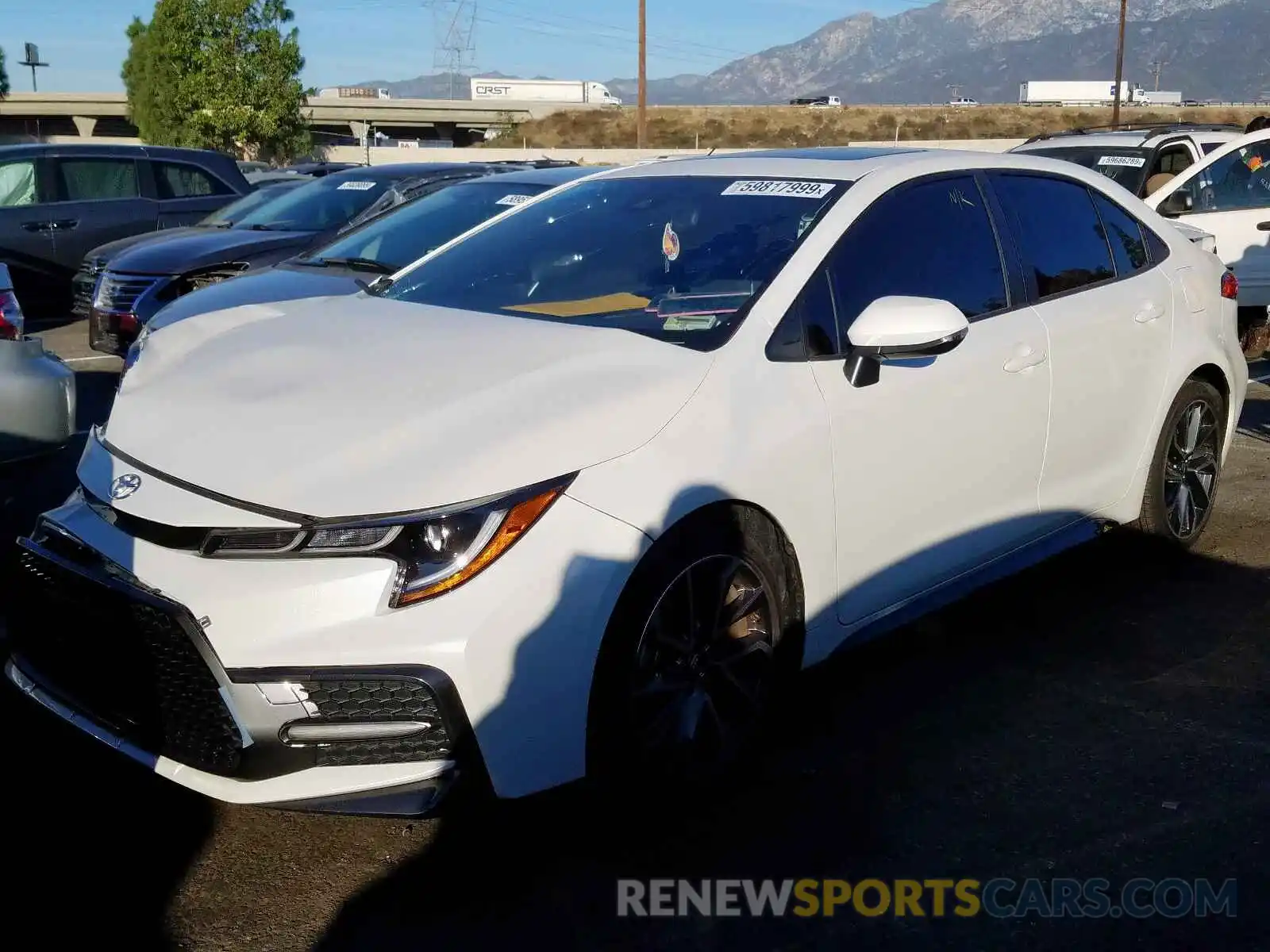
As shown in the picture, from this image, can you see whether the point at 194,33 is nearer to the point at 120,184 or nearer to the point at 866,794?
the point at 120,184

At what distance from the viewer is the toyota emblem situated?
9.53 ft

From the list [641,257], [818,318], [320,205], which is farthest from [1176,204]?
[818,318]

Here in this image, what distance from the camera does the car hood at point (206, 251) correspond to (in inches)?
340

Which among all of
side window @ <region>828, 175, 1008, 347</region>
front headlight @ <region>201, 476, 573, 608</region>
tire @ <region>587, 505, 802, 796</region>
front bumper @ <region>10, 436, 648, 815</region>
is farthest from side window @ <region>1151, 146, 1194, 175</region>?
front headlight @ <region>201, 476, 573, 608</region>

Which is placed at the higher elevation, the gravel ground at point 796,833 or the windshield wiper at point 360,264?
the windshield wiper at point 360,264

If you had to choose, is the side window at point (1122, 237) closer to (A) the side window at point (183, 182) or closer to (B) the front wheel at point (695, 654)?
(B) the front wheel at point (695, 654)

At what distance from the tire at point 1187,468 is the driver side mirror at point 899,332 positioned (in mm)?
1844

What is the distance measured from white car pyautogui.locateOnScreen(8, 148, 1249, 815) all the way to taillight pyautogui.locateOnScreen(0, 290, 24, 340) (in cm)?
94

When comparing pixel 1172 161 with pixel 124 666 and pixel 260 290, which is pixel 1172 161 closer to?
pixel 260 290

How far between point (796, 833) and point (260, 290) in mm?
4844

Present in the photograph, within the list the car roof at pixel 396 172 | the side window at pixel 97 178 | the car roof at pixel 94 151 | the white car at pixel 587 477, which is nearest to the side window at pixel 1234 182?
the car roof at pixel 396 172

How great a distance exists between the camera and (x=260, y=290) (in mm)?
6824

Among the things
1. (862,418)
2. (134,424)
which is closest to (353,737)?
(134,424)

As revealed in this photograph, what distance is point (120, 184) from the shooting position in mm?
12492
